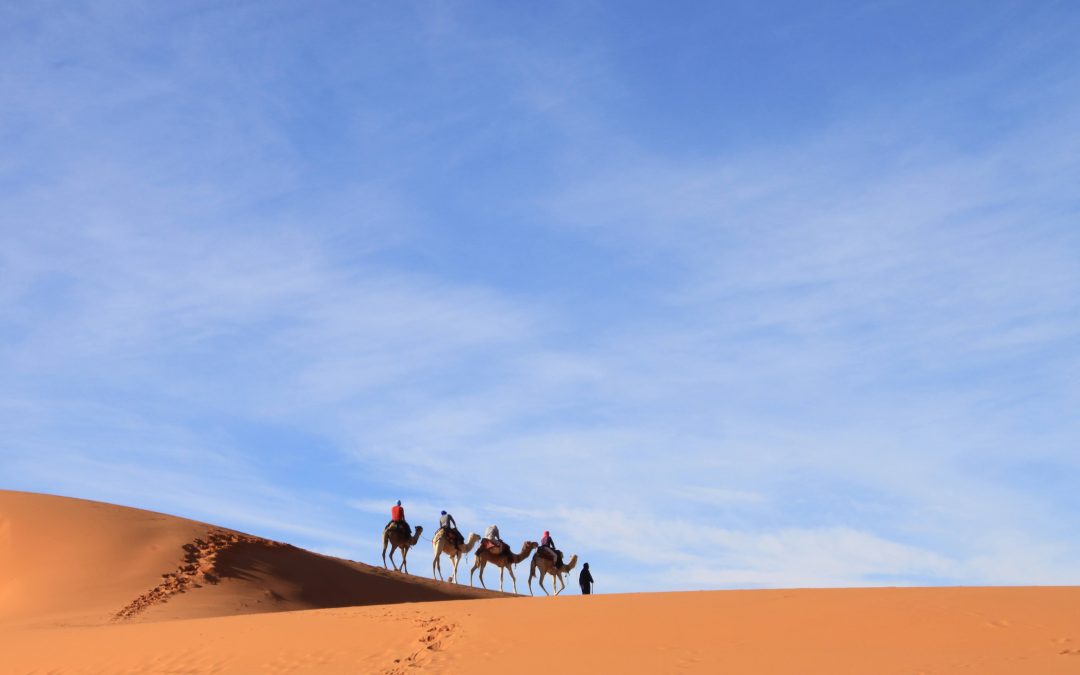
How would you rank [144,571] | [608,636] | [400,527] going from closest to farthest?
[608,636] < [144,571] < [400,527]

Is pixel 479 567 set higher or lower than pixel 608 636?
higher

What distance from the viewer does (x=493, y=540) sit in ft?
120

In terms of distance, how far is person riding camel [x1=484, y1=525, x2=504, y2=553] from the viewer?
1431 inches

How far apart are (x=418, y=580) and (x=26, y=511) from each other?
37.0ft

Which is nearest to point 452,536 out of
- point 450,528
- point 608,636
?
point 450,528

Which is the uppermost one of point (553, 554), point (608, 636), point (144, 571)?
point (553, 554)

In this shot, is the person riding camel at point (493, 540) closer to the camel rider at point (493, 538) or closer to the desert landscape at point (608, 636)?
the camel rider at point (493, 538)

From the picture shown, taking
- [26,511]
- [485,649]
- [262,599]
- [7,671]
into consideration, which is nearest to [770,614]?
[485,649]

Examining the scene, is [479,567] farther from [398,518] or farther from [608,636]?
[608,636]

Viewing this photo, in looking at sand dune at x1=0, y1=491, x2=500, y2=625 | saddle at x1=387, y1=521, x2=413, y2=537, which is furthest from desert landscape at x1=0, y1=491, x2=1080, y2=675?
saddle at x1=387, y1=521, x2=413, y2=537

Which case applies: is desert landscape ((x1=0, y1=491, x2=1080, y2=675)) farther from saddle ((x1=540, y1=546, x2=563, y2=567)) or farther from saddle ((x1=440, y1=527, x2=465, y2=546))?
saddle ((x1=540, y1=546, x2=563, y2=567))

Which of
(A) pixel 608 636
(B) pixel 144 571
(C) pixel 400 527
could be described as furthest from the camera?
(C) pixel 400 527

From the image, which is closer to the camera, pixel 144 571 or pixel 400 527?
pixel 144 571

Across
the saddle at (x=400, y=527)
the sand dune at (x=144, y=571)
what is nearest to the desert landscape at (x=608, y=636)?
the sand dune at (x=144, y=571)
